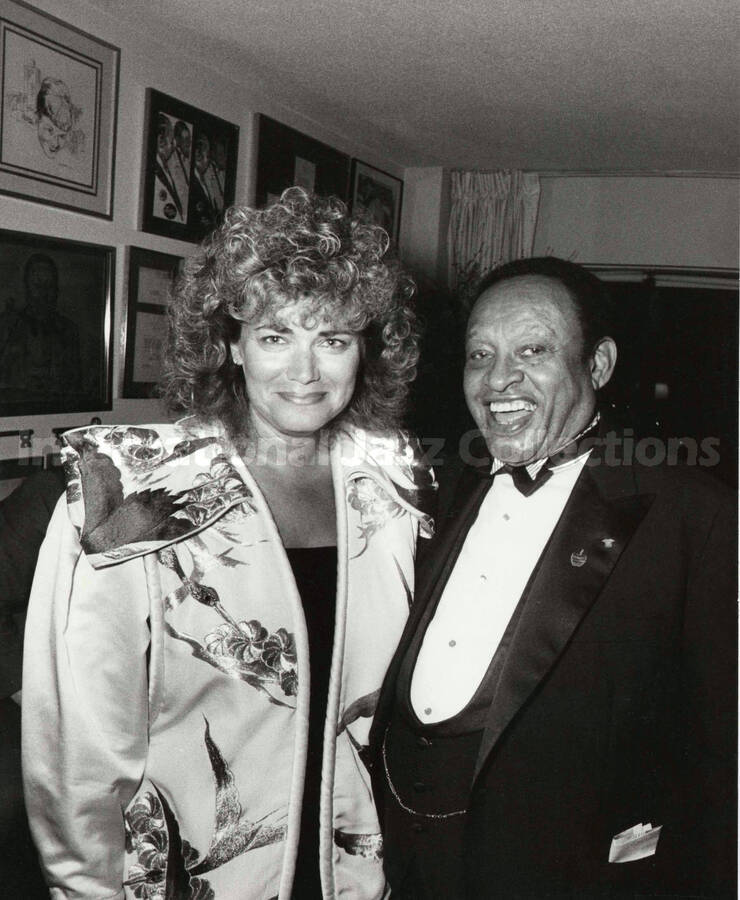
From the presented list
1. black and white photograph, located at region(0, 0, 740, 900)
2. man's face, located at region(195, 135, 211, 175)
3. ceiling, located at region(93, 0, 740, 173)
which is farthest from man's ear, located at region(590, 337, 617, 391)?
man's face, located at region(195, 135, 211, 175)

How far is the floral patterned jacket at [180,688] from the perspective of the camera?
53.2 inches

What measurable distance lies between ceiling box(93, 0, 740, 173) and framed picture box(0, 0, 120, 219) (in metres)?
0.22

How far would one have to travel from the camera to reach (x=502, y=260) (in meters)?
5.24

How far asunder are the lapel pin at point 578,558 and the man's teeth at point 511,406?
0.31 meters

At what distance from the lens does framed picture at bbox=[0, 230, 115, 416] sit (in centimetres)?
258

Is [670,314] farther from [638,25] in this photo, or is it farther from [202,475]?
[202,475]

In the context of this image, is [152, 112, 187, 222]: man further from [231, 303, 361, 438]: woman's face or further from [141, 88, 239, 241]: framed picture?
[231, 303, 361, 438]: woman's face

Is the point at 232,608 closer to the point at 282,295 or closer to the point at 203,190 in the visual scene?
the point at 282,295

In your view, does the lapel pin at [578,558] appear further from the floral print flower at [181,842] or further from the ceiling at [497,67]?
the ceiling at [497,67]

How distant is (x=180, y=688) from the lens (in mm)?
1400

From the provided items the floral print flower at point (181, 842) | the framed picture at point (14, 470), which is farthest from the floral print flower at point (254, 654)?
the framed picture at point (14, 470)

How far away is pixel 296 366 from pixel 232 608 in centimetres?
46

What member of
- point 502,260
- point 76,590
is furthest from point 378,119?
point 76,590

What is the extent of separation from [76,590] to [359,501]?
56 centimetres
